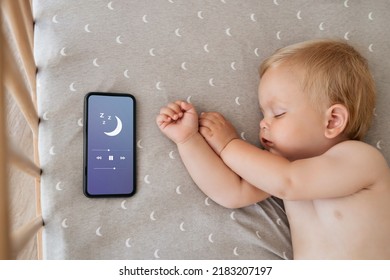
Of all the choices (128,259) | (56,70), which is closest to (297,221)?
(128,259)

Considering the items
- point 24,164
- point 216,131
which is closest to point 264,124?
point 216,131

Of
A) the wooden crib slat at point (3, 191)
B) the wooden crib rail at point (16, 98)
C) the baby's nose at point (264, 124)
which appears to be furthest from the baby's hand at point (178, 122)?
the wooden crib slat at point (3, 191)

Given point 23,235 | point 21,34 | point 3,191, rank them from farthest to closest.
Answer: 1. point 21,34
2. point 23,235
3. point 3,191

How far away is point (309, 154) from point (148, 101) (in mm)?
337

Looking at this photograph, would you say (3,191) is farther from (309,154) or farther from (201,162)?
(309,154)

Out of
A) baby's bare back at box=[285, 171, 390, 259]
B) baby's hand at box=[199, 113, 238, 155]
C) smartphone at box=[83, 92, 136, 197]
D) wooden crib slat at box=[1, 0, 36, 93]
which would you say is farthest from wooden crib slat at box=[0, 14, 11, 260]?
baby's bare back at box=[285, 171, 390, 259]

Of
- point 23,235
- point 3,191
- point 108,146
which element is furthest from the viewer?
point 108,146

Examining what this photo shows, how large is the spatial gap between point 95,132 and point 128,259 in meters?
0.25

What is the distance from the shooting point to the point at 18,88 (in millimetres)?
607

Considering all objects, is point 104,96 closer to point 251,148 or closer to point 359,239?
point 251,148

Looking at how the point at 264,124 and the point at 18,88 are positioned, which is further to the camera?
the point at 264,124

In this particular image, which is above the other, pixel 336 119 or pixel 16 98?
pixel 16 98

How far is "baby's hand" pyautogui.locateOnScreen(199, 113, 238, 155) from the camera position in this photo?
0.84 m
